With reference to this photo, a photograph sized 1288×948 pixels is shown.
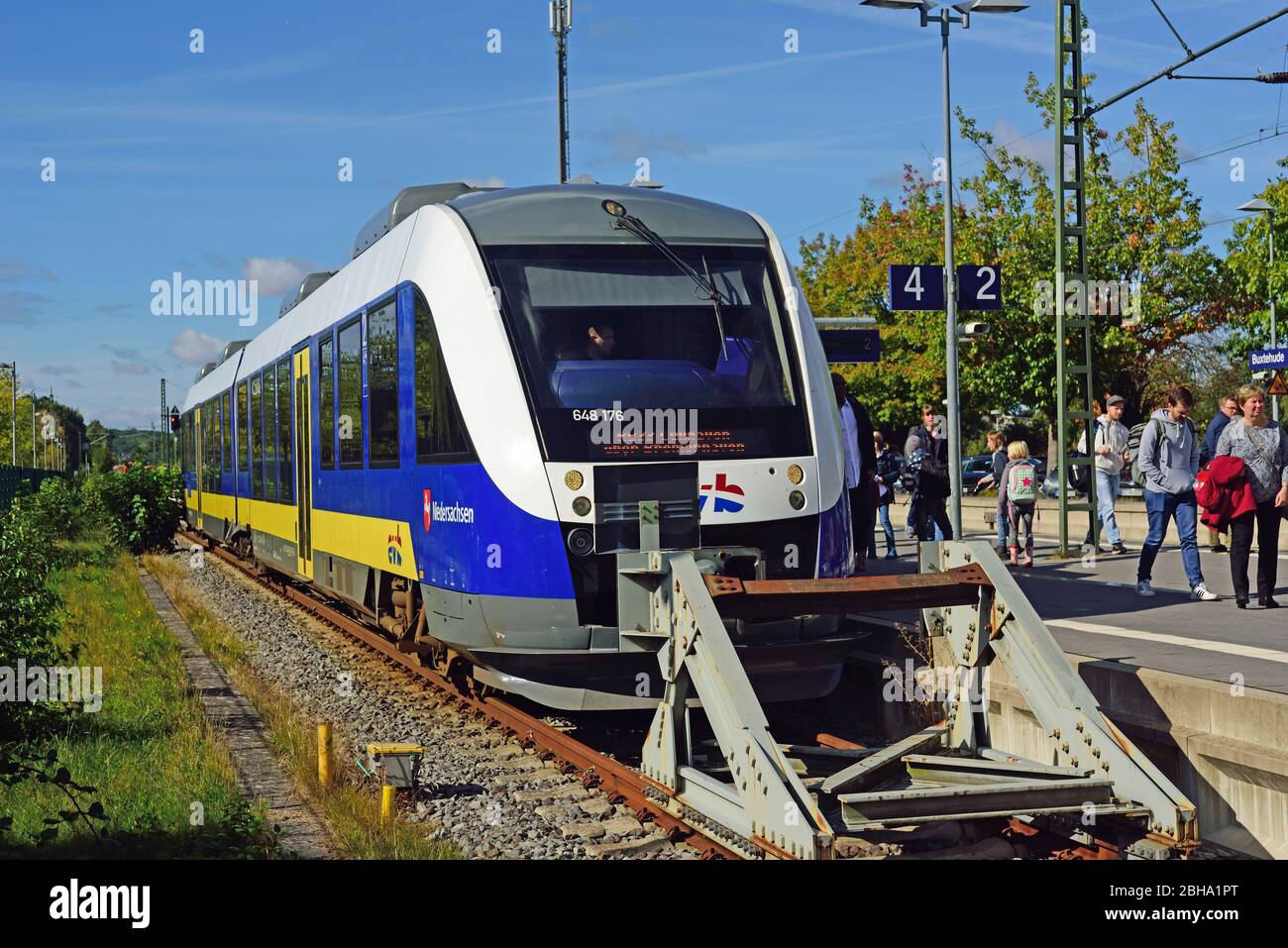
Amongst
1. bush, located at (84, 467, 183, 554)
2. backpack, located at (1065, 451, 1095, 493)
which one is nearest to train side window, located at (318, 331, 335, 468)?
backpack, located at (1065, 451, 1095, 493)

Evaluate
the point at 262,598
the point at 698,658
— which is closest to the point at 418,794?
the point at 698,658

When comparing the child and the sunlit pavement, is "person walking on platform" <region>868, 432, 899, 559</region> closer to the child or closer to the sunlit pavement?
A: the child

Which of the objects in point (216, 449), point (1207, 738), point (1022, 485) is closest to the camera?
point (1207, 738)

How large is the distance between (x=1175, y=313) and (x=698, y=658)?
1310 inches

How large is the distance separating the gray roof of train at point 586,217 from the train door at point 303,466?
473 cm

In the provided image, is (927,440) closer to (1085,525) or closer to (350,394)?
(350,394)

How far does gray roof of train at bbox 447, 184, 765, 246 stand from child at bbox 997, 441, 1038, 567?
781 centimetres

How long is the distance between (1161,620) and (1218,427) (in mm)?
4323

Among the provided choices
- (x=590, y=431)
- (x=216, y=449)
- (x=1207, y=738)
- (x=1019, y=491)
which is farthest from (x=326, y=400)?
(x=216, y=449)

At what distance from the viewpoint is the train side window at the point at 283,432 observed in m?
15.1

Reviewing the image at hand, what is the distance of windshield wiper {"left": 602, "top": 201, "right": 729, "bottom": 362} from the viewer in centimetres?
897

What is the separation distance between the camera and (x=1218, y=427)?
48.0 ft
